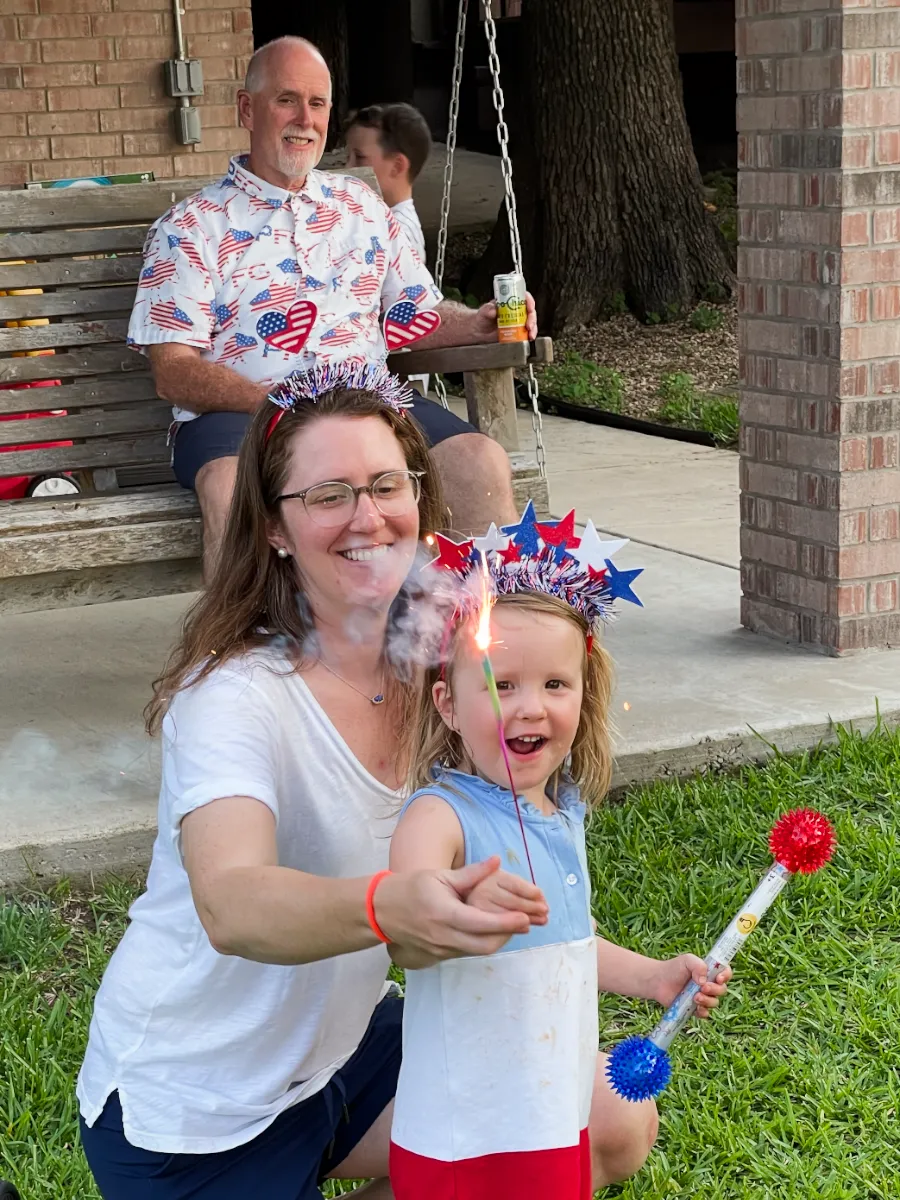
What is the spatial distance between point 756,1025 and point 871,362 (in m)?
2.16

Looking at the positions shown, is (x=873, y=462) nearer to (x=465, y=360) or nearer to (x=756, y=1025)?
(x=465, y=360)

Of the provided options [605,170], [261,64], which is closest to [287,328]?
[261,64]

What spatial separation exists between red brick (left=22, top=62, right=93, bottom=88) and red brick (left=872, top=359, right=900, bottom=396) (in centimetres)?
432

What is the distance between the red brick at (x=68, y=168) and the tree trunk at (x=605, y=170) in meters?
4.34

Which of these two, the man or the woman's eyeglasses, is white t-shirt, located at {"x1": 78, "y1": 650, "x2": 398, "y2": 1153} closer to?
the woman's eyeglasses

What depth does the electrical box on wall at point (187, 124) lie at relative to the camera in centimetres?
771

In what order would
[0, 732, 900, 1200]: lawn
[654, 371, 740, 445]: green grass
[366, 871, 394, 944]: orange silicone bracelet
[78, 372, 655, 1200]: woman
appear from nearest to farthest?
[366, 871, 394, 944]: orange silicone bracelet, [78, 372, 655, 1200]: woman, [0, 732, 900, 1200]: lawn, [654, 371, 740, 445]: green grass

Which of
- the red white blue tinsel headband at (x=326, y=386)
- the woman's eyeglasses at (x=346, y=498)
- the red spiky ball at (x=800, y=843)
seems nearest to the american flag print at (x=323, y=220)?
the red white blue tinsel headband at (x=326, y=386)

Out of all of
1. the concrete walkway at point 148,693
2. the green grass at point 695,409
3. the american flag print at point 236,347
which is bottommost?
the concrete walkway at point 148,693

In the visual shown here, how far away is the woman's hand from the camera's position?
1527 mm

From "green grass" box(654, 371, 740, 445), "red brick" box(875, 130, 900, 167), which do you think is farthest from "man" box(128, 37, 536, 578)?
"green grass" box(654, 371, 740, 445)

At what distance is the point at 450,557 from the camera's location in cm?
197

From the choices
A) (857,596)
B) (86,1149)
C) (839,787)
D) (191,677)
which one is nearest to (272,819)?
(191,677)

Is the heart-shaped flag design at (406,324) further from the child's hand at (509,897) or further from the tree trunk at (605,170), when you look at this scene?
the tree trunk at (605,170)
